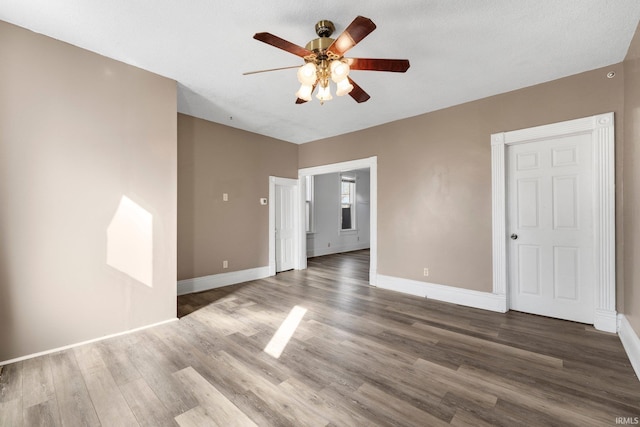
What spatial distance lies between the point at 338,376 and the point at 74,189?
116 inches

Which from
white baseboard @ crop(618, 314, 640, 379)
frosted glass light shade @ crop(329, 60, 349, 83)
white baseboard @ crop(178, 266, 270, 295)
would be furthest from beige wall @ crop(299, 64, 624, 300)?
white baseboard @ crop(178, 266, 270, 295)

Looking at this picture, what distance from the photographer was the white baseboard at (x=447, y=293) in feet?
11.5

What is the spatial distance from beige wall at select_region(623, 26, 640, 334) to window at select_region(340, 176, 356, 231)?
6478 millimetres

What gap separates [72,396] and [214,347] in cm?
100

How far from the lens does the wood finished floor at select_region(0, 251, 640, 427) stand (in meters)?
1.71

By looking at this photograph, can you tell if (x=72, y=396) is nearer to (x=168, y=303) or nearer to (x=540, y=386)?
(x=168, y=303)

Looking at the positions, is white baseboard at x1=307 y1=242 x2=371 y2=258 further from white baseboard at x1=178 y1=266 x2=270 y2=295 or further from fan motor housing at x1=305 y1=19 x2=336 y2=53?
fan motor housing at x1=305 y1=19 x2=336 y2=53

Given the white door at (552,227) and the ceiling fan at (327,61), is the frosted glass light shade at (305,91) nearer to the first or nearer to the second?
the ceiling fan at (327,61)

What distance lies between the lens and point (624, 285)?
2672mm

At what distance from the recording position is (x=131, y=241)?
2.88m

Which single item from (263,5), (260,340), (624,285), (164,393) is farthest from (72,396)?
(624,285)

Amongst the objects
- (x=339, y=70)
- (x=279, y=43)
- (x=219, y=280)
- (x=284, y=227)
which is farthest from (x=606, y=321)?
(x=219, y=280)

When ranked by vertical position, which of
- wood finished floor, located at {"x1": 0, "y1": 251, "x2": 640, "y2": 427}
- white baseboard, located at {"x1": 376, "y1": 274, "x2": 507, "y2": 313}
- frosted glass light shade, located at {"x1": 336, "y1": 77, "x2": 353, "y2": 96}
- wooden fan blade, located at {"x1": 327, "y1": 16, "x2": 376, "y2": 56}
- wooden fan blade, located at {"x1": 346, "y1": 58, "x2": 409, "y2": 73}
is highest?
wooden fan blade, located at {"x1": 327, "y1": 16, "x2": 376, "y2": 56}

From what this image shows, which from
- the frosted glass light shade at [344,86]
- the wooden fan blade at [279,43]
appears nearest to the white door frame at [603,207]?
the frosted glass light shade at [344,86]
